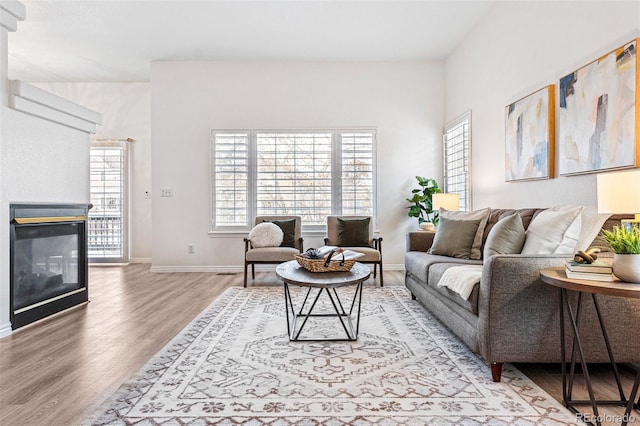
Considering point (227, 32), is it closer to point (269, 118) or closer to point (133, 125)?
point (269, 118)

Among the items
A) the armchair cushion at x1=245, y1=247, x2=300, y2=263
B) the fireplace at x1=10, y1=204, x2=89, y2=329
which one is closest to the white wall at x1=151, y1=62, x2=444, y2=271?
the armchair cushion at x1=245, y1=247, x2=300, y2=263

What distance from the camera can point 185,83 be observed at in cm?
602

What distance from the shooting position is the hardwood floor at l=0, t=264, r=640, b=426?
192 cm

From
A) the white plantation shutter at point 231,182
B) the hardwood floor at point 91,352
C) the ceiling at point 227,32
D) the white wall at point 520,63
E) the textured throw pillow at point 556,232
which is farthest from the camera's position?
the white plantation shutter at point 231,182

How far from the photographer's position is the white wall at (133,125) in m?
6.90

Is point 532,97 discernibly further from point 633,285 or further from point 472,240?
point 633,285

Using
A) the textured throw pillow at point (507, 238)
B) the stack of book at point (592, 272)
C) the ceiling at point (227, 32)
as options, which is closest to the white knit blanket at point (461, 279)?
the textured throw pillow at point (507, 238)

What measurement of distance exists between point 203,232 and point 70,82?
12.3ft

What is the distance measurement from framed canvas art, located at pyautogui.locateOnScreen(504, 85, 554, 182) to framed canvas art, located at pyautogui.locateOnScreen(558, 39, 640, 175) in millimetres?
130

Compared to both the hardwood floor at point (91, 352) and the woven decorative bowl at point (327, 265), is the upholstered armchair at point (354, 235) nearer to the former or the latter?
the hardwood floor at point (91, 352)

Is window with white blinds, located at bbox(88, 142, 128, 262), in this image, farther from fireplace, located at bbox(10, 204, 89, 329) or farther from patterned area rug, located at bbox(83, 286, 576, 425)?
patterned area rug, located at bbox(83, 286, 576, 425)

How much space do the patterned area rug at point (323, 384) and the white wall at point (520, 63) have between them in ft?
5.28

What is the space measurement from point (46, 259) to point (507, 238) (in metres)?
3.87

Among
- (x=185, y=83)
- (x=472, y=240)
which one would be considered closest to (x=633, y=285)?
(x=472, y=240)
